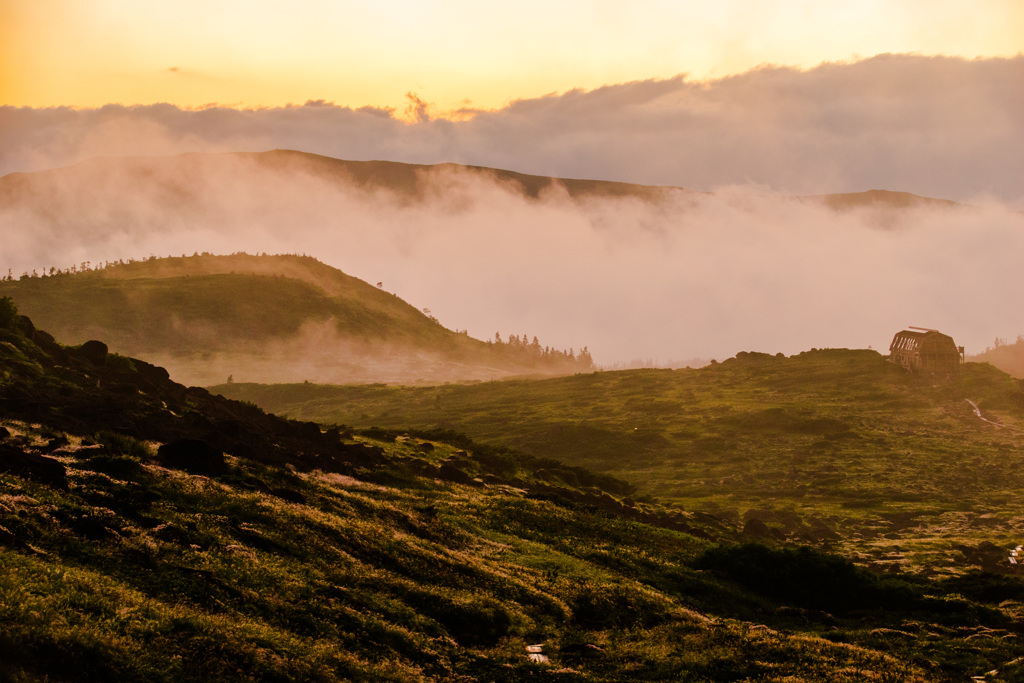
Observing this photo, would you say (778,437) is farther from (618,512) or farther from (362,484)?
(362,484)

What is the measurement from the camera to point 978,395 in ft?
441

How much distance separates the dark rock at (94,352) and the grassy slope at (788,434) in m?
53.1

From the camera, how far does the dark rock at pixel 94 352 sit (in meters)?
64.4

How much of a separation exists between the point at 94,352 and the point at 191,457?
29053 mm

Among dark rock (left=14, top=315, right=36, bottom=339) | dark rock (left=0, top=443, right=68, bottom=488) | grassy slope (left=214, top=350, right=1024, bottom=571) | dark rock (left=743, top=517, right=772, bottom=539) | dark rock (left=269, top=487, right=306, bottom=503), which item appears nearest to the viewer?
dark rock (left=0, top=443, right=68, bottom=488)

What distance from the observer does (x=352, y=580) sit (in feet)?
108

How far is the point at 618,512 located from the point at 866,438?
62959 mm

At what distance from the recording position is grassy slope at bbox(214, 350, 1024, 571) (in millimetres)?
76375

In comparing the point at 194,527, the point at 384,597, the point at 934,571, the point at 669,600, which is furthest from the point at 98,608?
the point at 934,571

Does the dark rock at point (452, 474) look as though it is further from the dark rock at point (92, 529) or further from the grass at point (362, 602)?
the dark rock at point (92, 529)

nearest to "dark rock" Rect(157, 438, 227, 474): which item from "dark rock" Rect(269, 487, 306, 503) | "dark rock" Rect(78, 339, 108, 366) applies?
"dark rock" Rect(269, 487, 306, 503)

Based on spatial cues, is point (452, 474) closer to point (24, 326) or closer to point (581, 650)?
point (581, 650)

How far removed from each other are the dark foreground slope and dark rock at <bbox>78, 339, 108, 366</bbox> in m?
3.94

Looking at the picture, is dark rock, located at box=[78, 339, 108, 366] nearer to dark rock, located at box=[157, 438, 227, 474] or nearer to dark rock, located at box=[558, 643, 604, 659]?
dark rock, located at box=[157, 438, 227, 474]
